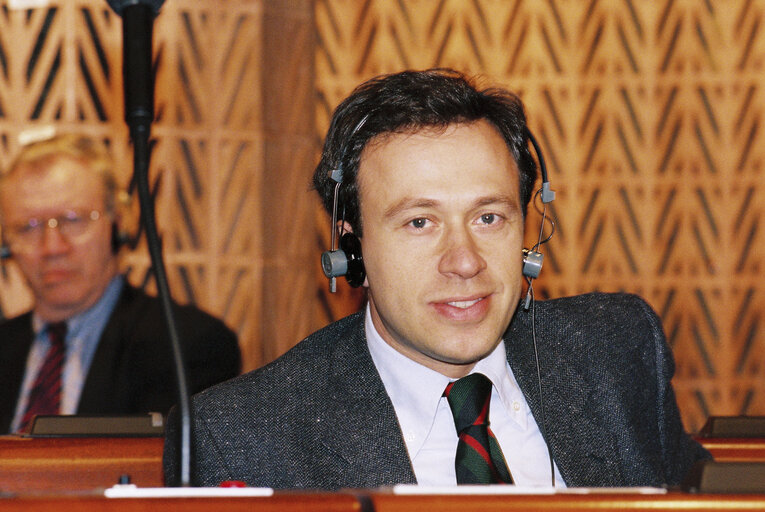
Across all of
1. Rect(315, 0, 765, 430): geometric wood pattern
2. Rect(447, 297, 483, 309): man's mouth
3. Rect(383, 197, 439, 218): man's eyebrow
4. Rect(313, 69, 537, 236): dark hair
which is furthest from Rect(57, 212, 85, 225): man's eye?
Rect(315, 0, 765, 430): geometric wood pattern

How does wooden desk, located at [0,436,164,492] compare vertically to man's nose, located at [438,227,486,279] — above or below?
below

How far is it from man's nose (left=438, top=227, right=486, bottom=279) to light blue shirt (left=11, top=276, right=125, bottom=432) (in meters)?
1.45

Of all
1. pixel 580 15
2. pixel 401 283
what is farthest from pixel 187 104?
pixel 401 283

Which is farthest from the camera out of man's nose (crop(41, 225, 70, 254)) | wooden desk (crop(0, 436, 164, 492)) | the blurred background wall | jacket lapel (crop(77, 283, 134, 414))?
the blurred background wall

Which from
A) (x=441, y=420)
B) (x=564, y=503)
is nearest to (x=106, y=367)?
(x=441, y=420)

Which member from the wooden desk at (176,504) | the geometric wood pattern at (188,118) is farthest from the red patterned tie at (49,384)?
the wooden desk at (176,504)

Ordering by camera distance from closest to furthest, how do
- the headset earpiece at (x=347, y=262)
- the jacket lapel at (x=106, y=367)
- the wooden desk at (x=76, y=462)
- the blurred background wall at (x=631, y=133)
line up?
the wooden desk at (x=76, y=462)
the headset earpiece at (x=347, y=262)
the jacket lapel at (x=106, y=367)
the blurred background wall at (x=631, y=133)

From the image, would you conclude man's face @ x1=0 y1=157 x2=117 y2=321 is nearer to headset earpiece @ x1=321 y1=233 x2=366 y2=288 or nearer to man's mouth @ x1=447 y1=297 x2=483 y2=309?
headset earpiece @ x1=321 y1=233 x2=366 y2=288

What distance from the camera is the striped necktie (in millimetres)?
1418

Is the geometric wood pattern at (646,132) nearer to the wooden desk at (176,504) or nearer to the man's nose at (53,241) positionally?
the man's nose at (53,241)

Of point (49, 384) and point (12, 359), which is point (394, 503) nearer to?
point (49, 384)

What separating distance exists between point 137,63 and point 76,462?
26.2 inches

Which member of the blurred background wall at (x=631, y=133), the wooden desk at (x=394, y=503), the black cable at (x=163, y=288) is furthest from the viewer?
the blurred background wall at (x=631, y=133)

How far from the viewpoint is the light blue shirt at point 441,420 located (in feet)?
4.83
